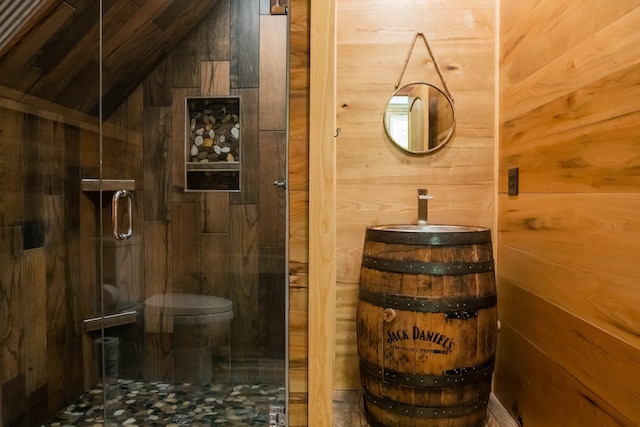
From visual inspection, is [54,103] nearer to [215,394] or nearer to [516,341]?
[215,394]

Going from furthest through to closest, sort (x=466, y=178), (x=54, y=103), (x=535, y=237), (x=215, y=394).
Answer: (x=215, y=394) → (x=466, y=178) → (x=54, y=103) → (x=535, y=237)

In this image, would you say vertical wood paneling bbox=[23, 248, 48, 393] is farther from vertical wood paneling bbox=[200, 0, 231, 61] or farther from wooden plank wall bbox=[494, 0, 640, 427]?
wooden plank wall bbox=[494, 0, 640, 427]

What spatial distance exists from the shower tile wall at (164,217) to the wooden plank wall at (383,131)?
0.32 metres

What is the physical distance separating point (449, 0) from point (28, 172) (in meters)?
1.97

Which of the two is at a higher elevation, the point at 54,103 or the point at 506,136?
the point at 54,103

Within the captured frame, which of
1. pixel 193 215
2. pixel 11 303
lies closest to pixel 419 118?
pixel 193 215

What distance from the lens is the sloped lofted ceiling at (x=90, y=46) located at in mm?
1615

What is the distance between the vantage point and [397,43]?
1.98 meters

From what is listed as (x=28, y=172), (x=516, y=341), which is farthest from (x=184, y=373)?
(x=516, y=341)

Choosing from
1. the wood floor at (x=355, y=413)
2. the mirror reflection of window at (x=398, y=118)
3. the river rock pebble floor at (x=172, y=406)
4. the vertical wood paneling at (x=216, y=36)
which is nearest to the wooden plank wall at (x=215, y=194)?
the vertical wood paneling at (x=216, y=36)

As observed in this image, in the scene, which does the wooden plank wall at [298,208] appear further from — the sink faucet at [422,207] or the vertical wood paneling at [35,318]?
the vertical wood paneling at [35,318]

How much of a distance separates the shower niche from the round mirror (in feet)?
2.80

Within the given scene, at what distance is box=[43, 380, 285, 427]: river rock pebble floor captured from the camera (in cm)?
195

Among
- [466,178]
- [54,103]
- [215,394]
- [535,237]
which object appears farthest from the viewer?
[215,394]
